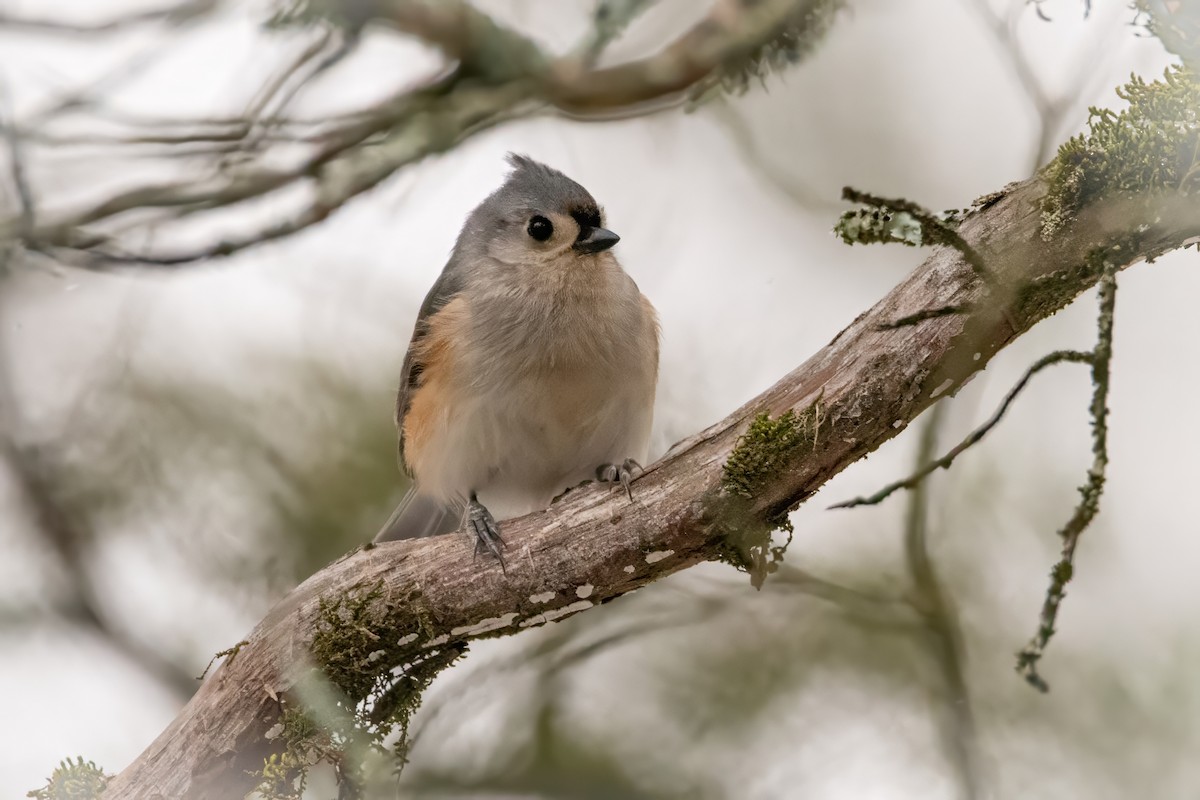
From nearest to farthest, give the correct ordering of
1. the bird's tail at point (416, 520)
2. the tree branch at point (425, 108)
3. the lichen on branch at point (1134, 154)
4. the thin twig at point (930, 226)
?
the thin twig at point (930, 226)
the lichen on branch at point (1134, 154)
the tree branch at point (425, 108)
the bird's tail at point (416, 520)

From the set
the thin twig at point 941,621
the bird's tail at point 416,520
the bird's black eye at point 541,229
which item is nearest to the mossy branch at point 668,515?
the bird's tail at point 416,520

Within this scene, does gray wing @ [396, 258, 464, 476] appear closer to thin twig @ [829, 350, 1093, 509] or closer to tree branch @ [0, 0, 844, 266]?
tree branch @ [0, 0, 844, 266]

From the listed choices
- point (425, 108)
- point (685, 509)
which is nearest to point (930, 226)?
point (685, 509)

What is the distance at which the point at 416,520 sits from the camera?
384cm

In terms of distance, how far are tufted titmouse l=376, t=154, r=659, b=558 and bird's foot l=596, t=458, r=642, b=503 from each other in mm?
15

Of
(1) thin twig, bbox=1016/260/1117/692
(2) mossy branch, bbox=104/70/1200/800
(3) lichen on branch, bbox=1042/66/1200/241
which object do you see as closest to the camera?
(1) thin twig, bbox=1016/260/1117/692

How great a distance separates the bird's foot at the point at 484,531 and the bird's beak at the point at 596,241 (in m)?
0.88

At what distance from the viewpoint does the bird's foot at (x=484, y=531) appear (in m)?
2.84

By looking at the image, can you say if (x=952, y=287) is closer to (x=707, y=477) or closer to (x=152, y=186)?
(x=707, y=477)

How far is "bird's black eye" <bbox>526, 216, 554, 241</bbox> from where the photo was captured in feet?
11.5

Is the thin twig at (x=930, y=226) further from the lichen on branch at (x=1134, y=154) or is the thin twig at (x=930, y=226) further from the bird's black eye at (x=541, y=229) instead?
the bird's black eye at (x=541, y=229)

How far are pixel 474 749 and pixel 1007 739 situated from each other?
1742mm

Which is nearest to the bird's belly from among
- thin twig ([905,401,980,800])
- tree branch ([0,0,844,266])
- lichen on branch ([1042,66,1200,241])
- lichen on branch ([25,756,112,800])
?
tree branch ([0,0,844,266])

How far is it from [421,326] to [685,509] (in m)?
1.42
